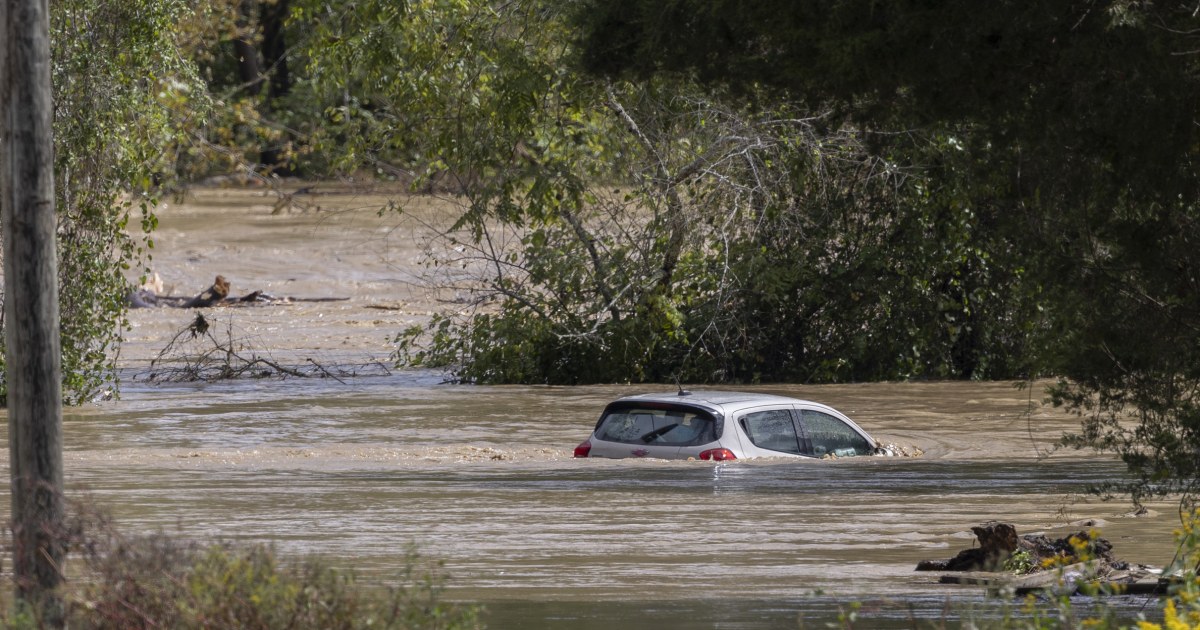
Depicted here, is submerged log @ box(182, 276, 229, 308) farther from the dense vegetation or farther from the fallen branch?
the fallen branch

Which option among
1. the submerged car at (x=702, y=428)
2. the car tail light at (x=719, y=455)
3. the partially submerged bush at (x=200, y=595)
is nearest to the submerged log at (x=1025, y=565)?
the partially submerged bush at (x=200, y=595)

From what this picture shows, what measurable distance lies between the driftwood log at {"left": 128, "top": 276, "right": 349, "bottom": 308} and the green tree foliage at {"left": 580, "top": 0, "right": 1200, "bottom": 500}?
2807 cm

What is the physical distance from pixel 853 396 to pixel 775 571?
1488 cm

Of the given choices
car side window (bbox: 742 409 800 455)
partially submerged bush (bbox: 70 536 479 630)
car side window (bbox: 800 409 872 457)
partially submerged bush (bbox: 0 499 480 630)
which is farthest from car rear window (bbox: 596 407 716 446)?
partially submerged bush (bbox: 70 536 479 630)

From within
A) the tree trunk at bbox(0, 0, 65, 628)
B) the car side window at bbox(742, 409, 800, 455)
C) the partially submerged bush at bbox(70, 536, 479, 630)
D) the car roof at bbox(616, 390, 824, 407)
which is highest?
the tree trunk at bbox(0, 0, 65, 628)

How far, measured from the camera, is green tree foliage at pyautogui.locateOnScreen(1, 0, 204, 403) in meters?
22.1

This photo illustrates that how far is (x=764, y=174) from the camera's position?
25.8m

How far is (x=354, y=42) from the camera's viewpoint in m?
21.6

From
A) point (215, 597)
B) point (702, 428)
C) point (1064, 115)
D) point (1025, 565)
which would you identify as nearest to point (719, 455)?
point (702, 428)

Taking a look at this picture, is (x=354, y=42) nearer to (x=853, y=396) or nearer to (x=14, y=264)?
(x=853, y=396)

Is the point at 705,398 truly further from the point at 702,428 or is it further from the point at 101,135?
the point at 101,135

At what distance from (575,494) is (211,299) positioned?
81.3 feet

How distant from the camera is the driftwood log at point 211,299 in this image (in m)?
38.7

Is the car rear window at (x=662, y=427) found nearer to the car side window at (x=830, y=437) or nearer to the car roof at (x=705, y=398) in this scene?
the car roof at (x=705, y=398)
